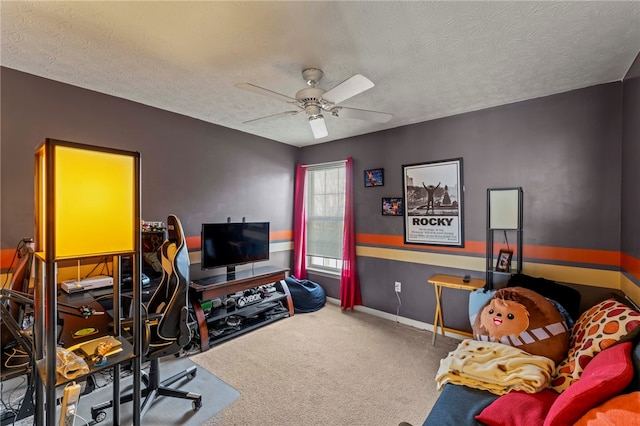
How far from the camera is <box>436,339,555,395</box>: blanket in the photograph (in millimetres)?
1527

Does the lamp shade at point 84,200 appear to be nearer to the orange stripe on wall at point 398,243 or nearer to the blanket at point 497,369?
the blanket at point 497,369

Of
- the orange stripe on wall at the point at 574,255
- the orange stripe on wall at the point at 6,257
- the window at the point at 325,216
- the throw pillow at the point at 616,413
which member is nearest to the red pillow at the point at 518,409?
the throw pillow at the point at 616,413

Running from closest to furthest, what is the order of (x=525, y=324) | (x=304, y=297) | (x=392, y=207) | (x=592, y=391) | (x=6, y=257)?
(x=592, y=391) → (x=525, y=324) → (x=6, y=257) → (x=392, y=207) → (x=304, y=297)

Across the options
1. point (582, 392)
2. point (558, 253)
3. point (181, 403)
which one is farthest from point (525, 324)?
point (181, 403)

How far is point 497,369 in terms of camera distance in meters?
1.62

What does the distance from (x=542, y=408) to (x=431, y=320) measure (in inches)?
81.9

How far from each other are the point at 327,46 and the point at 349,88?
309 millimetres

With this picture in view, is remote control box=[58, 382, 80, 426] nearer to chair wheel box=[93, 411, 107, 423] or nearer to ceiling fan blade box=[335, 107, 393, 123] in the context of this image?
chair wheel box=[93, 411, 107, 423]

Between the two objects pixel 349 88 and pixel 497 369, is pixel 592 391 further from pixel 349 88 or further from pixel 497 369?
pixel 349 88

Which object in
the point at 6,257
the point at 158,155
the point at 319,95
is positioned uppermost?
the point at 319,95

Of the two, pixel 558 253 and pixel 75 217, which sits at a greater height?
pixel 75 217

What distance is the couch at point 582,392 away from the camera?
1061mm

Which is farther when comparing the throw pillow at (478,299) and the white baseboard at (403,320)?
the white baseboard at (403,320)

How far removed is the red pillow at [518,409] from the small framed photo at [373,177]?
2716 millimetres
